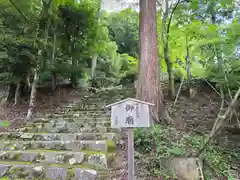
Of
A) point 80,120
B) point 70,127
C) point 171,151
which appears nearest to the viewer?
point 171,151

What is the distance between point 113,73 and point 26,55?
570 cm

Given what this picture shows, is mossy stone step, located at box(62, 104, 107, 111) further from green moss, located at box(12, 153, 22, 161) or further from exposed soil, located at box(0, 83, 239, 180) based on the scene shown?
green moss, located at box(12, 153, 22, 161)

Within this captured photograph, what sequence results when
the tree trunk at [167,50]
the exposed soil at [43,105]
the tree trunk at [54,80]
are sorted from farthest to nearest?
the tree trunk at [54,80], the exposed soil at [43,105], the tree trunk at [167,50]

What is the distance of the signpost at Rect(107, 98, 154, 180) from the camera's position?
2.47 m

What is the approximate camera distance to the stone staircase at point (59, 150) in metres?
2.84

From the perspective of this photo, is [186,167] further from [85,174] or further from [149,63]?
[149,63]

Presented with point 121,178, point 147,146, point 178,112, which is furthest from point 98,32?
point 121,178

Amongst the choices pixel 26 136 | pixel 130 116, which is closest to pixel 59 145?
pixel 26 136

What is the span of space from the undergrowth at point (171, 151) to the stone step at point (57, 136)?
63 centimetres

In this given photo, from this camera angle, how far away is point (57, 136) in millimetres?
3945

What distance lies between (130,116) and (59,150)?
173cm

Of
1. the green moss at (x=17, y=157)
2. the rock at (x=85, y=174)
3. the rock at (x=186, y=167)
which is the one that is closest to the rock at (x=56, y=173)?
the rock at (x=85, y=174)

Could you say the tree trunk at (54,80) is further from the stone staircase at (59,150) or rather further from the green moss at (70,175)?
the green moss at (70,175)

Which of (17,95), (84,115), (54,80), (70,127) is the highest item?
(54,80)
